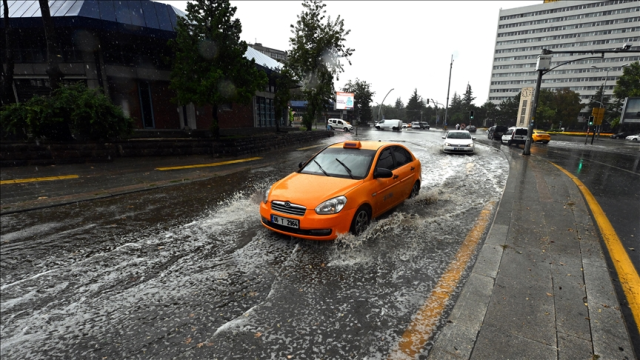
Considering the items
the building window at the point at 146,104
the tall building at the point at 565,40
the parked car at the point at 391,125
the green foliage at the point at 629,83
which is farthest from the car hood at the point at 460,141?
the tall building at the point at 565,40

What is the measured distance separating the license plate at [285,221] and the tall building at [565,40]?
392 ft

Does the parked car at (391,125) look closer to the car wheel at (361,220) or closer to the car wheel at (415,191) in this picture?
the car wheel at (415,191)

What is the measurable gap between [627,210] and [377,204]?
227 inches

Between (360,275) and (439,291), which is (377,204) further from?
(439,291)

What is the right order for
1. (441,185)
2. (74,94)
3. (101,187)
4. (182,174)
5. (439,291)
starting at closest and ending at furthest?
(439,291), (101,187), (441,185), (182,174), (74,94)

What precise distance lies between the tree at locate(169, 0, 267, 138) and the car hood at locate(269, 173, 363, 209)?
9.63 m

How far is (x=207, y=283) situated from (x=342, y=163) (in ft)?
10.3

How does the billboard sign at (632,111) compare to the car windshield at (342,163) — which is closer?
the car windshield at (342,163)

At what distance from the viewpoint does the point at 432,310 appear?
2982 millimetres

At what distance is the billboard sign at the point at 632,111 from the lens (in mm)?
35625

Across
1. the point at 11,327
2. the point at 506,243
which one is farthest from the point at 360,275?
the point at 11,327

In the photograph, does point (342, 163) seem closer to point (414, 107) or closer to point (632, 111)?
point (632, 111)

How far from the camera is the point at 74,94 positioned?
1106 centimetres

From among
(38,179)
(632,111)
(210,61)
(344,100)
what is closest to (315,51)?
(210,61)
